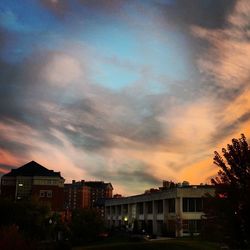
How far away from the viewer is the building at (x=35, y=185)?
5591 inches

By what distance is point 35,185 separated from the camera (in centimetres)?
14388

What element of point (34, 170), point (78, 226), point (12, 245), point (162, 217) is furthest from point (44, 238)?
point (34, 170)

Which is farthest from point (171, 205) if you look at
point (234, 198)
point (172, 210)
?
point (234, 198)

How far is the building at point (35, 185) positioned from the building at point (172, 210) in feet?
85.7

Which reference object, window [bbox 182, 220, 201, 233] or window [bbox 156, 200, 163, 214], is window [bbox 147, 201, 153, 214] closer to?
window [bbox 156, 200, 163, 214]

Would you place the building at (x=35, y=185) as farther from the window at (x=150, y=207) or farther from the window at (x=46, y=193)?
the window at (x=150, y=207)

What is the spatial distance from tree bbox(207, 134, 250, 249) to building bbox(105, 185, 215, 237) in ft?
221

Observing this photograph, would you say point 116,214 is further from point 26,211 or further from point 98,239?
point 26,211

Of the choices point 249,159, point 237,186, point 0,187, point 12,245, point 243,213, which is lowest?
point 12,245

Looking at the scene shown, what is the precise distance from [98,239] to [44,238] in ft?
36.5

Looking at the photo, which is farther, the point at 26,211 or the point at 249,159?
the point at 26,211

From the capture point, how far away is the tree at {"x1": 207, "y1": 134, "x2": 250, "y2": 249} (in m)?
21.0

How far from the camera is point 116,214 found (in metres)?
164

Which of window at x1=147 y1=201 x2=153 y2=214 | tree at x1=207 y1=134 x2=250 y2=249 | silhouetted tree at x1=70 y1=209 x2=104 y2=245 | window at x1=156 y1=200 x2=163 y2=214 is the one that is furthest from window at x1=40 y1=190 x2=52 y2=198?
tree at x1=207 y1=134 x2=250 y2=249
